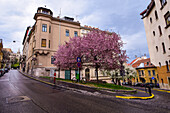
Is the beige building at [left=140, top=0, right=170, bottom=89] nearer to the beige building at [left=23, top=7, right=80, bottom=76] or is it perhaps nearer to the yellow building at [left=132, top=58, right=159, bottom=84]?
the yellow building at [left=132, top=58, right=159, bottom=84]

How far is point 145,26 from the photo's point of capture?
3186 cm

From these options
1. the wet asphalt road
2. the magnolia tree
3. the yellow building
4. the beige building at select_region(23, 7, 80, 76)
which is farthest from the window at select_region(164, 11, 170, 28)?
the beige building at select_region(23, 7, 80, 76)

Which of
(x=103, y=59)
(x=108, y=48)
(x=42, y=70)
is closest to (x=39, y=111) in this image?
(x=103, y=59)

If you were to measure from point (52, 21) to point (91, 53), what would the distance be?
21.1 m

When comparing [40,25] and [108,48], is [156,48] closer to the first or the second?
[108,48]

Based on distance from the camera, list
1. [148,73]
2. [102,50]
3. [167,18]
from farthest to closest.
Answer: [148,73] → [167,18] → [102,50]

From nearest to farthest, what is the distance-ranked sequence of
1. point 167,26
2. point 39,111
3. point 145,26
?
1. point 39,111
2. point 167,26
3. point 145,26

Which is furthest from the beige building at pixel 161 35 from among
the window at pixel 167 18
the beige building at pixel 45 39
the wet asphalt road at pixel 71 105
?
the beige building at pixel 45 39

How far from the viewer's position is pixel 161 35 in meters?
23.6

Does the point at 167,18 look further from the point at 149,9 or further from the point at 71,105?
the point at 71,105

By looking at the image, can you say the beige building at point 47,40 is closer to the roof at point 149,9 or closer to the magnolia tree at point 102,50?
the magnolia tree at point 102,50

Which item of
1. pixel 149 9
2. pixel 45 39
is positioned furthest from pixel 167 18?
pixel 45 39

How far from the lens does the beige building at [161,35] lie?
2091 cm

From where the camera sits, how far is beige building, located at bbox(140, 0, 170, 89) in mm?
20906
